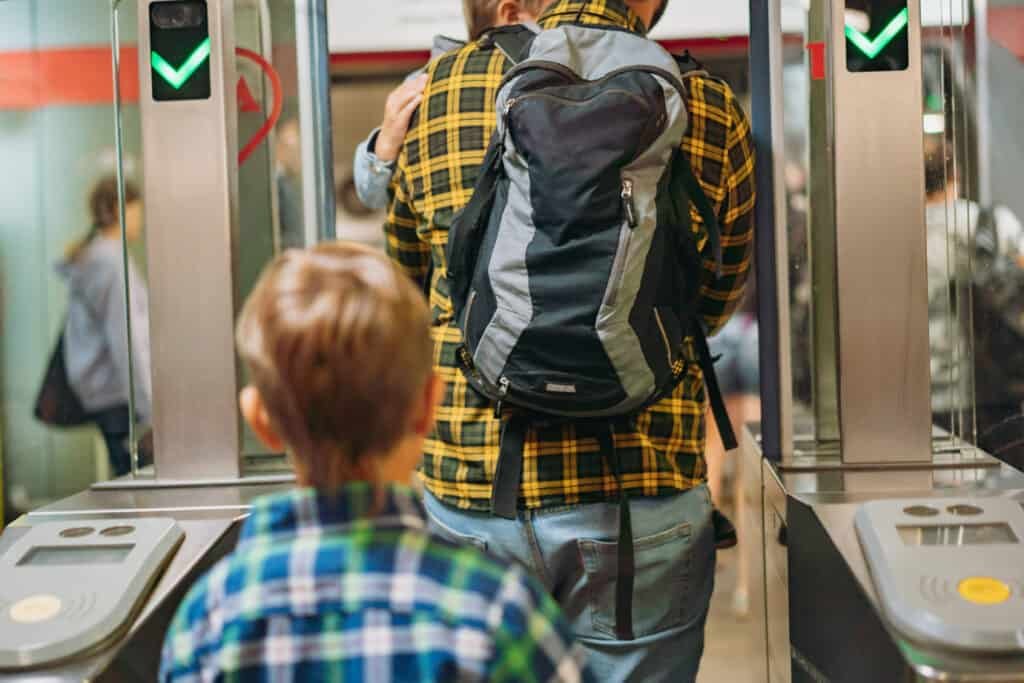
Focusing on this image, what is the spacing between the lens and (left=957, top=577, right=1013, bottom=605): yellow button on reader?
4.61 feet

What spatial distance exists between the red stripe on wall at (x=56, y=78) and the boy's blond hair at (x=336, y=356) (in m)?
4.40

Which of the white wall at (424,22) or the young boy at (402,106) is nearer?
the young boy at (402,106)

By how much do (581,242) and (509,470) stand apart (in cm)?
33

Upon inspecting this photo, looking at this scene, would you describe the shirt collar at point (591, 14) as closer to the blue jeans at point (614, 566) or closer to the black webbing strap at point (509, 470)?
the black webbing strap at point (509, 470)

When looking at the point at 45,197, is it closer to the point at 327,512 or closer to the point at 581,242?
the point at 581,242

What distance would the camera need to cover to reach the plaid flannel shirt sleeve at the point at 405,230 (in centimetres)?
178

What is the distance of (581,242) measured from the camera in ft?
4.89

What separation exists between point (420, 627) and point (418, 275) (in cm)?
99

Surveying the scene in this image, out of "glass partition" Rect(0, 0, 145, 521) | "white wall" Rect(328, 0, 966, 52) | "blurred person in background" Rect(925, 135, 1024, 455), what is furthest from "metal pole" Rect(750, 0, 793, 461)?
"glass partition" Rect(0, 0, 145, 521)

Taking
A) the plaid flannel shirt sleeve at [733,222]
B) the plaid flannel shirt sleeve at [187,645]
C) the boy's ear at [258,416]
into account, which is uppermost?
the plaid flannel shirt sleeve at [733,222]

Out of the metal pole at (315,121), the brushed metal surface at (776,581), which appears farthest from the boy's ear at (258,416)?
the metal pole at (315,121)

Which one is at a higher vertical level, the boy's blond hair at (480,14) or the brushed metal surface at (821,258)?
the boy's blond hair at (480,14)

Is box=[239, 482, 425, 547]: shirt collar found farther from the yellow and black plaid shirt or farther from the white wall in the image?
the white wall

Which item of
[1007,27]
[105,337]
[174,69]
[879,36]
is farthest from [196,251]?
[1007,27]
